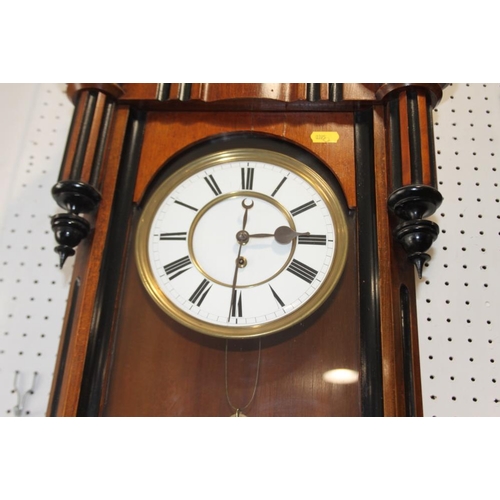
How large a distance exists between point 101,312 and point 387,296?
1.90 ft

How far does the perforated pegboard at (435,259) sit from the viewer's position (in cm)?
140

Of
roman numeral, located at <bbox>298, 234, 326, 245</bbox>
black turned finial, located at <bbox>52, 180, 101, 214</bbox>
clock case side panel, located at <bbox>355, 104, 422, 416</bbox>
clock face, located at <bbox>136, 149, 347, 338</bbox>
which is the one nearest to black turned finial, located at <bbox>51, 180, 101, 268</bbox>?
black turned finial, located at <bbox>52, 180, 101, 214</bbox>

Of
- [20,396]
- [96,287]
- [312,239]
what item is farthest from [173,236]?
[20,396]

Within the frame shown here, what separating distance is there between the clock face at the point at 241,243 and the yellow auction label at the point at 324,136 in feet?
0.24

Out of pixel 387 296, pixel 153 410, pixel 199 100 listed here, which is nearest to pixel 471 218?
pixel 387 296

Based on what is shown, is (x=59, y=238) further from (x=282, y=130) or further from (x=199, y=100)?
(x=282, y=130)

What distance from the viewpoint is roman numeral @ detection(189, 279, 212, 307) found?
4.16 feet

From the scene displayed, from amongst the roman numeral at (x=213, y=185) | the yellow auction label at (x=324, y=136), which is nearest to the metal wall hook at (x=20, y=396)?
the roman numeral at (x=213, y=185)

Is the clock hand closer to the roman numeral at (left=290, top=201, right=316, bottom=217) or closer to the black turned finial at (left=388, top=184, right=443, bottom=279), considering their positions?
the roman numeral at (left=290, top=201, right=316, bottom=217)

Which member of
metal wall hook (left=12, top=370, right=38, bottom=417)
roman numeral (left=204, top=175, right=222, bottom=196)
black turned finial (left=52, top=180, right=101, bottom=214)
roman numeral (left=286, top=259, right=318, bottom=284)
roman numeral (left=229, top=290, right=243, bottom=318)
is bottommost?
metal wall hook (left=12, top=370, right=38, bottom=417)

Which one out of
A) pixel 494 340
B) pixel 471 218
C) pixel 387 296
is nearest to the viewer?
pixel 387 296

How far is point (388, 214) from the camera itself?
4.22 ft

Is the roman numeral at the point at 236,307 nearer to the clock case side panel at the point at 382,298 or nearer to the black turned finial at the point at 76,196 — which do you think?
the clock case side panel at the point at 382,298

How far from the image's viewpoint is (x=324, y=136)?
1404mm
